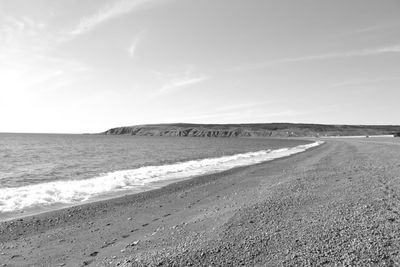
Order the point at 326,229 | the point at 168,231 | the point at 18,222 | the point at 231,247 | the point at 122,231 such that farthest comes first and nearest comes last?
1. the point at 18,222
2. the point at 122,231
3. the point at 168,231
4. the point at 326,229
5. the point at 231,247

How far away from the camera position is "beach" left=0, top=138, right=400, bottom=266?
6.09 metres

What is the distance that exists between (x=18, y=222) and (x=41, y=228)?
1.18 m

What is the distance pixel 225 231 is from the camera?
775 cm

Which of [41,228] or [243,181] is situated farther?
[243,181]

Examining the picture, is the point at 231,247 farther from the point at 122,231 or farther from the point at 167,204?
the point at 167,204

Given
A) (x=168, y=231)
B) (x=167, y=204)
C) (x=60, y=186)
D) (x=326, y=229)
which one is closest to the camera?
(x=326, y=229)

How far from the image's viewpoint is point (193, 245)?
273 inches

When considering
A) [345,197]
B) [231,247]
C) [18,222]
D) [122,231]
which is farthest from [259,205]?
[18,222]

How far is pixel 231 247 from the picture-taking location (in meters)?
6.67

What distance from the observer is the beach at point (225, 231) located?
240 inches

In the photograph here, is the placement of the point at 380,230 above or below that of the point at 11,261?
above

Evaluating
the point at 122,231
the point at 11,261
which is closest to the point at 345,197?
the point at 122,231

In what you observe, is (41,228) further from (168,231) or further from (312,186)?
(312,186)

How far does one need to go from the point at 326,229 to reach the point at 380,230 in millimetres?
1172
